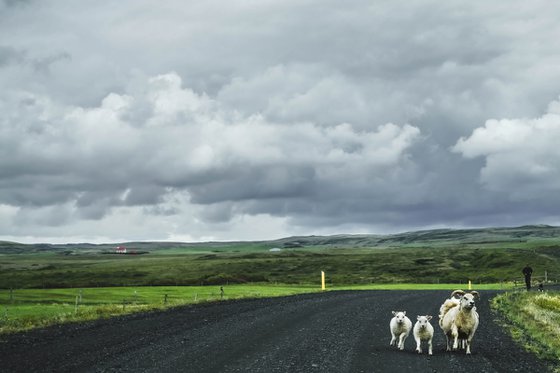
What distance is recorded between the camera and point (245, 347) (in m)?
19.0

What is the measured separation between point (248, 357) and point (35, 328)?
12.0m

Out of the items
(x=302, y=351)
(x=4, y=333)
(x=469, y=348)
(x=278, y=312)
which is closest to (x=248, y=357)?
(x=302, y=351)

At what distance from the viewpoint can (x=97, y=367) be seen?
1524 centimetres

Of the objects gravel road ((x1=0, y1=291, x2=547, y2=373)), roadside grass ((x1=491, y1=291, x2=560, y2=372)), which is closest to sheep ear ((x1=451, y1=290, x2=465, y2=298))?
gravel road ((x1=0, y1=291, x2=547, y2=373))

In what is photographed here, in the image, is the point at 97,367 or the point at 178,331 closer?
the point at 97,367

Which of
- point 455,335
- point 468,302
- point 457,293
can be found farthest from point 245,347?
point 457,293

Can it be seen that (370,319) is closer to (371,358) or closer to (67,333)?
(371,358)

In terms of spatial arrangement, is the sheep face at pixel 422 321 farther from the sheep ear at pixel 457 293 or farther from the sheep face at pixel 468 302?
→ the sheep ear at pixel 457 293

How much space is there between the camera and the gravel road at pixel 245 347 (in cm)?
1563

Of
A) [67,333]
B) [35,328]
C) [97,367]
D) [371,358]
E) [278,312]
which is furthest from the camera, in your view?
[278,312]

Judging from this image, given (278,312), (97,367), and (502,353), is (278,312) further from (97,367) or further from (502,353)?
(97,367)

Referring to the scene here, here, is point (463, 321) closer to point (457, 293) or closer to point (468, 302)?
point (468, 302)

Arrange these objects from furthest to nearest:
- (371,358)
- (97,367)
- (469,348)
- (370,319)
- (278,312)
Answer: (278,312)
(370,319)
(469,348)
(371,358)
(97,367)

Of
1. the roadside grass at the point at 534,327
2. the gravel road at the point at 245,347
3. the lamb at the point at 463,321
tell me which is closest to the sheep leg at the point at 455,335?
the lamb at the point at 463,321
